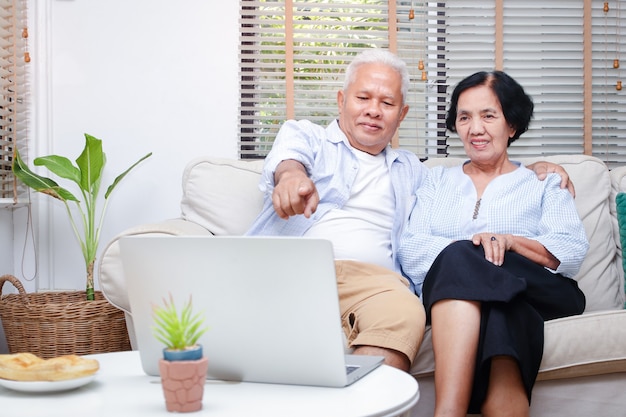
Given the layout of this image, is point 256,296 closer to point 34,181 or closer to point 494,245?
point 494,245

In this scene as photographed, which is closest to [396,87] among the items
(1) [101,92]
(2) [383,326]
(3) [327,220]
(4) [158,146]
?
(3) [327,220]

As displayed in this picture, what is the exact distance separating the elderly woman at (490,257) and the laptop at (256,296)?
64 cm

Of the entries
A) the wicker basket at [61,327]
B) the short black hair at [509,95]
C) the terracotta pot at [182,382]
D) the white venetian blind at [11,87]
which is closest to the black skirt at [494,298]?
the short black hair at [509,95]

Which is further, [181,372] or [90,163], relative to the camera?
[90,163]

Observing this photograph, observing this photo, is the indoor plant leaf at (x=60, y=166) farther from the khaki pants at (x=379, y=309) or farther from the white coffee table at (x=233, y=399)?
the white coffee table at (x=233, y=399)

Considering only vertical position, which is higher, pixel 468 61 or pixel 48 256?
pixel 468 61

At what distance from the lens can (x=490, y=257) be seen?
1.88 meters

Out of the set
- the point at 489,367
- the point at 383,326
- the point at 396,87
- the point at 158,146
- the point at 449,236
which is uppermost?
the point at 396,87

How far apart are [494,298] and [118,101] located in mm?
1980

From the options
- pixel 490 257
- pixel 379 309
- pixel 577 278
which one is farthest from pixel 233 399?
pixel 577 278

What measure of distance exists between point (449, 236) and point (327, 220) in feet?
1.22

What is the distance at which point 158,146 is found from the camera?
3105mm

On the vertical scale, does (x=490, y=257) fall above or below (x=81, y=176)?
below

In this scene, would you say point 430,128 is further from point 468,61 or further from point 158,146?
point 158,146
